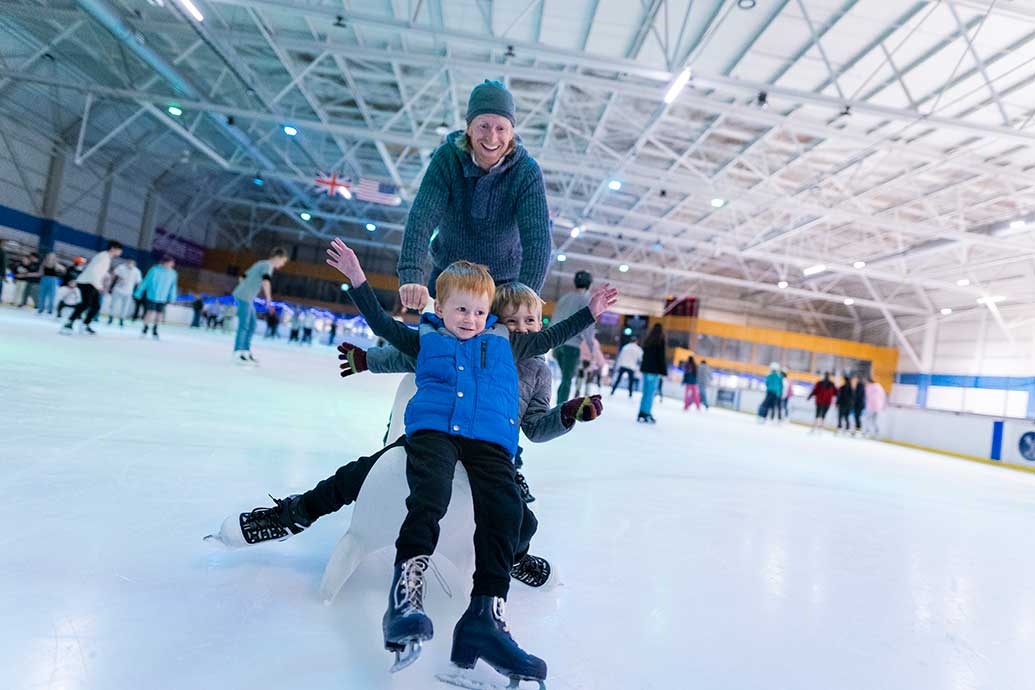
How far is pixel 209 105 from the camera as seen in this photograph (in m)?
14.0

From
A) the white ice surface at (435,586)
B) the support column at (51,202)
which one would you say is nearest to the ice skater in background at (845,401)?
the white ice surface at (435,586)

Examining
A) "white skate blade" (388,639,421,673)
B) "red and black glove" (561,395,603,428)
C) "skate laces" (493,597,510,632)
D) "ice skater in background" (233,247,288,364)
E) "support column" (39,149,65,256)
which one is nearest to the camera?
"white skate blade" (388,639,421,673)

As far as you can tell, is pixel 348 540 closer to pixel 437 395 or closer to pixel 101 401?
pixel 437 395

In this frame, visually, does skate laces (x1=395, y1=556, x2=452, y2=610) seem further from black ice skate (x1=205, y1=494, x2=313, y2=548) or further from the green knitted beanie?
the green knitted beanie

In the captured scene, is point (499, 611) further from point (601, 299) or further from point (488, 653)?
point (601, 299)

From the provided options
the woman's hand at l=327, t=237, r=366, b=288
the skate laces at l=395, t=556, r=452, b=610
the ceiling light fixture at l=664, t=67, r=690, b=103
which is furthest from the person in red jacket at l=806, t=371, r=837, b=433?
the skate laces at l=395, t=556, r=452, b=610

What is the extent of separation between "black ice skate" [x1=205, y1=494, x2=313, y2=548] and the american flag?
48.6ft

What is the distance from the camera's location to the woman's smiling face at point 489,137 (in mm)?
1858

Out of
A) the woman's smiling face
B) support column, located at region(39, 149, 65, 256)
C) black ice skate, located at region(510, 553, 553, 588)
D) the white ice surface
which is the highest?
support column, located at region(39, 149, 65, 256)

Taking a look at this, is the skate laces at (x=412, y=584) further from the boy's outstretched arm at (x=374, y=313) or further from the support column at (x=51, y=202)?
the support column at (x=51, y=202)

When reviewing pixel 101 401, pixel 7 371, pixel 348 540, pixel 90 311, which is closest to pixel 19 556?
pixel 348 540

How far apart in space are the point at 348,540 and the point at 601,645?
1.82 ft

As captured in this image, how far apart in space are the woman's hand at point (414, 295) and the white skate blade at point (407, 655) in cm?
93

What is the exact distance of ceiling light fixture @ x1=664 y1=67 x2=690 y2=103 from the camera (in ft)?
26.9
